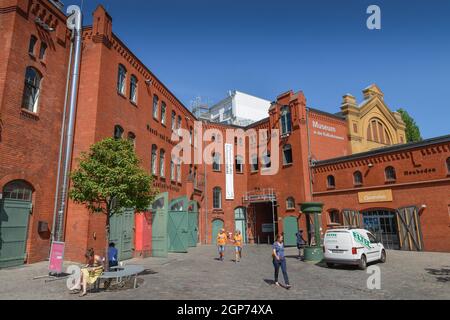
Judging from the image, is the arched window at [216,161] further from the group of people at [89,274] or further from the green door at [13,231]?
the group of people at [89,274]

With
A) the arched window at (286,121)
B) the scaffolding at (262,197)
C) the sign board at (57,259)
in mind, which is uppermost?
the arched window at (286,121)

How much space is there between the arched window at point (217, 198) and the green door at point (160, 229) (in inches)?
522

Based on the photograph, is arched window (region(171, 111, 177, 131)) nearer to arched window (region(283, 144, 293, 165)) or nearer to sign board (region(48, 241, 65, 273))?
arched window (region(283, 144, 293, 165))

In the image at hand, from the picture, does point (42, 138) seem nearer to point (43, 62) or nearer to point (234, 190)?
point (43, 62)

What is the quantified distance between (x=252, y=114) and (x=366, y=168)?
26177 millimetres

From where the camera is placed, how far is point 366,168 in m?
24.3

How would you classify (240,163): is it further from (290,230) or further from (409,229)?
(409,229)

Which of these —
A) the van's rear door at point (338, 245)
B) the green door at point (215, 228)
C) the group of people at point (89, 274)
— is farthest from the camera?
the green door at point (215, 228)

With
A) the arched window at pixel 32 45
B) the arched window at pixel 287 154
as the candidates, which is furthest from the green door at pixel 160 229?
the arched window at pixel 287 154

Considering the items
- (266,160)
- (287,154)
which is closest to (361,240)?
(287,154)

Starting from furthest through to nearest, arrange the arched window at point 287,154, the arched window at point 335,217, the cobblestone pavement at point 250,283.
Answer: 1. the arched window at point 287,154
2. the arched window at point 335,217
3. the cobblestone pavement at point 250,283

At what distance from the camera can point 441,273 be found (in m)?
12.4

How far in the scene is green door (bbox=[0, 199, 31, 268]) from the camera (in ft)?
41.6

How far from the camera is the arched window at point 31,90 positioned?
14.2m
